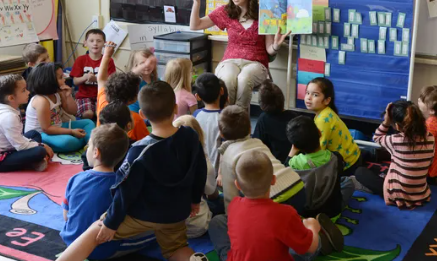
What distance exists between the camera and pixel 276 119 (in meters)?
3.15

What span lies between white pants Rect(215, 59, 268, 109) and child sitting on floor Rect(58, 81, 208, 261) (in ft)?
6.11

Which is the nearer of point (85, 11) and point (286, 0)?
point (286, 0)

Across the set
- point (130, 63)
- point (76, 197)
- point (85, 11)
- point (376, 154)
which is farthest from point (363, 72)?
point (85, 11)

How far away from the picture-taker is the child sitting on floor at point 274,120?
10.2 ft

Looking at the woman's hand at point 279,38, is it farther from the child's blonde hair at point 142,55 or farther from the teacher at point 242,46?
the child's blonde hair at point 142,55

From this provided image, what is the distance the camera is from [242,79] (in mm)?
4176

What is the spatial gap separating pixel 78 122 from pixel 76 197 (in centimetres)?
191

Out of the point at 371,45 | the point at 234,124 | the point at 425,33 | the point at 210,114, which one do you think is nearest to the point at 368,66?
the point at 371,45

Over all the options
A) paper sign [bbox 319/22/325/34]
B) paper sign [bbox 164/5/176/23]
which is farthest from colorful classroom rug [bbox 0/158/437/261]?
paper sign [bbox 164/5/176/23]

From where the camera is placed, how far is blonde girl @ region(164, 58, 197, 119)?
3.69m

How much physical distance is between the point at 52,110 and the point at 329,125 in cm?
202

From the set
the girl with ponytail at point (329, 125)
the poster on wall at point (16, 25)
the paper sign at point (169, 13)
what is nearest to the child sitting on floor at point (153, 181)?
the girl with ponytail at point (329, 125)

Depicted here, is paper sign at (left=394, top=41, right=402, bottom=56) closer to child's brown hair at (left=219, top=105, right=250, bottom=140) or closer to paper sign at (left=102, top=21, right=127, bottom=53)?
child's brown hair at (left=219, top=105, right=250, bottom=140)

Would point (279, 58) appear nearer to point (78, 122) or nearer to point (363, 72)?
point (363, 72)
